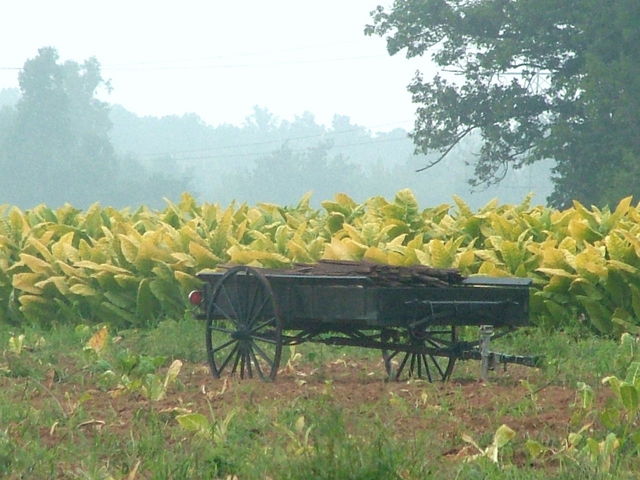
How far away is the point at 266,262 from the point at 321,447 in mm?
6260

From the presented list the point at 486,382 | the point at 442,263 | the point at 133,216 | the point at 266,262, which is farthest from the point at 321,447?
the point at 133,216

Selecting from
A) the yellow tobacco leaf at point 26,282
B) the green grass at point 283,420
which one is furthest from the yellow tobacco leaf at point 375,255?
the yellow tobacco leaf at point 26,282

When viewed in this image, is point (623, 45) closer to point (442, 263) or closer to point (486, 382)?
point (442, 263)

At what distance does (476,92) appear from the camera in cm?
3694

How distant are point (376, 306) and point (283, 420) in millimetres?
1456

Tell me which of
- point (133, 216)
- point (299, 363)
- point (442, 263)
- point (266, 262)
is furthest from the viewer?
point (133, 216)

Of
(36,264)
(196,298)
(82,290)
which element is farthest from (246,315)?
(36,264)

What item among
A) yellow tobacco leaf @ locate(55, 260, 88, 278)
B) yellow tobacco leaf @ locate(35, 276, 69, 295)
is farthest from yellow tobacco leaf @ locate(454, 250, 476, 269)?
yellow tobacco leaf @ locate(35, 276, 69, 295)

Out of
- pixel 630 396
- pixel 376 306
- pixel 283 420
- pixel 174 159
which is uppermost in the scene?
pixel 376 306

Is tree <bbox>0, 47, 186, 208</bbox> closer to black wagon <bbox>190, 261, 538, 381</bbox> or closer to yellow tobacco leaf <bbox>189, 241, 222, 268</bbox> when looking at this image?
yellow tobacco leaf <bbox>189, 241, 222, 268</bbox>

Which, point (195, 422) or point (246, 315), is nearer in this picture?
point (195, 422)

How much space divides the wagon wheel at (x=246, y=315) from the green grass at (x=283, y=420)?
227 mm

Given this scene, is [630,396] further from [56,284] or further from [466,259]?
[56,284]

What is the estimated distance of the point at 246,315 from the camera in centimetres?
842
